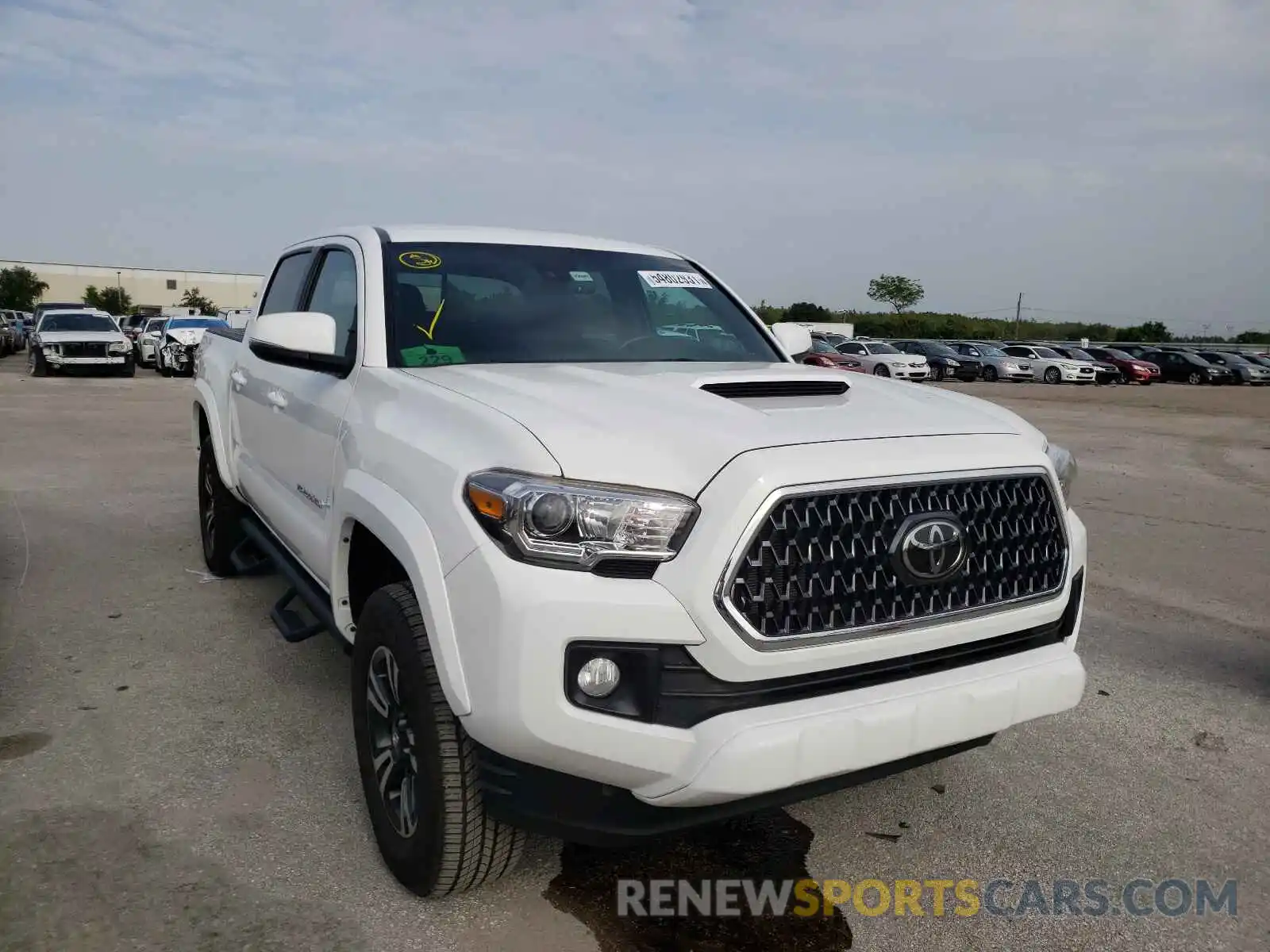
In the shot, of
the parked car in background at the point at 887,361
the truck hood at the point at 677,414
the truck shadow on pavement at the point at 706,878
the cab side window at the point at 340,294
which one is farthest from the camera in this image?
the parked car in background at the point at 887,361

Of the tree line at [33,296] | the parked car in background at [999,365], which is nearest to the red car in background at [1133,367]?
the parked car in background at [999,365]

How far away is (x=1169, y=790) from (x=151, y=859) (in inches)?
125

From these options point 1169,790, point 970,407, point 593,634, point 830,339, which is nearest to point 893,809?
point 1169,790

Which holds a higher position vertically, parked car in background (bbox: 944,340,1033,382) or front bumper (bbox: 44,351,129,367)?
parked car in background (bbox: 944,340,1033,382)

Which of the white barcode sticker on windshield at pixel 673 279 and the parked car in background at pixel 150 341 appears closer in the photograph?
the white barcode sticker on windshield at pixel 673 279

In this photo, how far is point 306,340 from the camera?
3.32m

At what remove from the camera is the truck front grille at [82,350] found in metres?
23.6

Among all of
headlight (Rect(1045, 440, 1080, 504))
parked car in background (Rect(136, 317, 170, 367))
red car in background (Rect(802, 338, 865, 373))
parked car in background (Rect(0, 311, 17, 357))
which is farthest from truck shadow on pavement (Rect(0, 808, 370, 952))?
parked car in background (Rect(0, 311, 17, 357))

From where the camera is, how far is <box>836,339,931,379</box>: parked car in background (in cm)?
3291

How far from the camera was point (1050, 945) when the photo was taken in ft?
8.64

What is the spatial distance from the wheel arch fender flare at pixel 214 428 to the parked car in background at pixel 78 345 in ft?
65.8

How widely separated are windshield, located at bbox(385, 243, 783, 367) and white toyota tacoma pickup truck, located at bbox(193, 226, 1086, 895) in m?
0.26

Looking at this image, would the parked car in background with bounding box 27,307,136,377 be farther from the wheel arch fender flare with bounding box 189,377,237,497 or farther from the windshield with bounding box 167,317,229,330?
the wheel arch fender flare with bounding box 189,377,237,497

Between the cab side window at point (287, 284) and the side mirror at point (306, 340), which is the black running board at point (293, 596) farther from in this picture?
the cab side window at point (287, 284)
